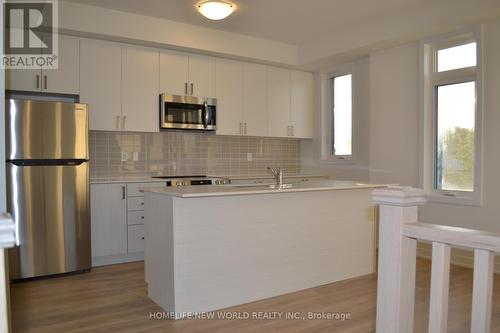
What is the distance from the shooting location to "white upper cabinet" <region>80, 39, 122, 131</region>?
163 inches

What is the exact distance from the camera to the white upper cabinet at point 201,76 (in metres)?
4.84

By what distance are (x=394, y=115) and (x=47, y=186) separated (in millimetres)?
3809

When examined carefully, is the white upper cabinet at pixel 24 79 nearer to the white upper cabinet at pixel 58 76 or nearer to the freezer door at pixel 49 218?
the white upper cabinet at pixel 58 76

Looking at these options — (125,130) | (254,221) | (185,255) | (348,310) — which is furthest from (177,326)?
(125,130)

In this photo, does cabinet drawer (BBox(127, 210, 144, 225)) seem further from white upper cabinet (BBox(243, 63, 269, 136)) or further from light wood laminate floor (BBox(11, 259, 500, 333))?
white upper cabinet (BBox(243, 63, 269, 136))

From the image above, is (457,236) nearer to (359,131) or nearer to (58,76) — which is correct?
(58,76)

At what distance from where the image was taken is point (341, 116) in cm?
562

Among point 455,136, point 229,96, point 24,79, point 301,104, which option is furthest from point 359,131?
point 24,79

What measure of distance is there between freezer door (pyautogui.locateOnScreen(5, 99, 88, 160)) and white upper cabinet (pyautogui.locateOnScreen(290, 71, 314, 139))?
10.0 feet

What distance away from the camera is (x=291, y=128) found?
5754 mm

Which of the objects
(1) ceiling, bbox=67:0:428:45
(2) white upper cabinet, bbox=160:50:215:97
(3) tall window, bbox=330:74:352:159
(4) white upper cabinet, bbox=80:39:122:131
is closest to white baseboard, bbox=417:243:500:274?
(3) tall window, bbox=330:74:352:159

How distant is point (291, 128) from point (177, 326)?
12.3 ft

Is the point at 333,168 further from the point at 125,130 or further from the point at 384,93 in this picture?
the point at 125,130

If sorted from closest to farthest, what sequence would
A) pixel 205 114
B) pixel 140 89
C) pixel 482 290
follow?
pixel 482 290, pixel 140 89, pixel 205 114
